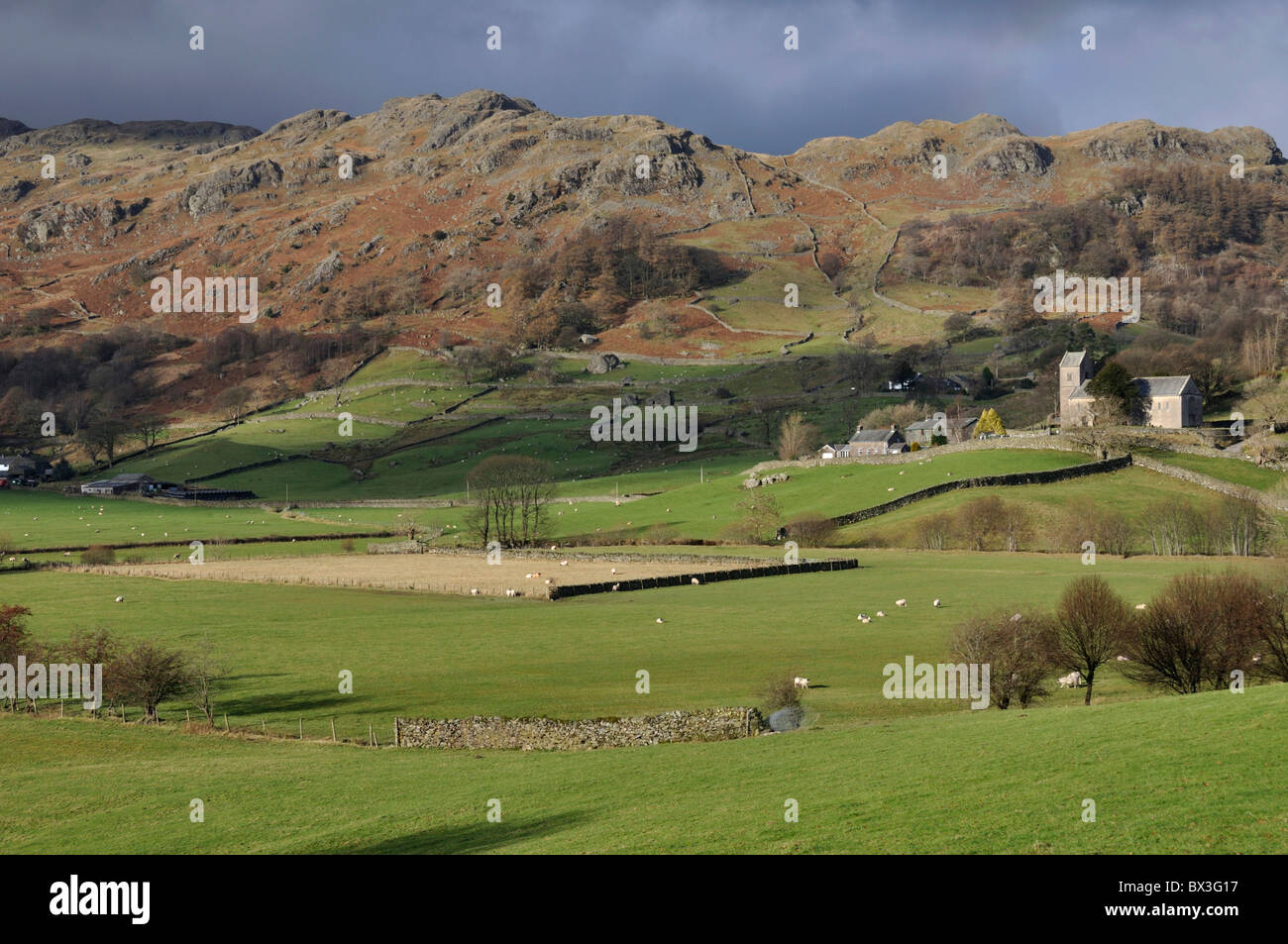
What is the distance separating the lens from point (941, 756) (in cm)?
2534

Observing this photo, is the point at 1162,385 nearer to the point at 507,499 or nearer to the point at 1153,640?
the point at 507,499

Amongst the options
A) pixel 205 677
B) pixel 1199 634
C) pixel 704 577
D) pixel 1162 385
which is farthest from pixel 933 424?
pixel 205 677

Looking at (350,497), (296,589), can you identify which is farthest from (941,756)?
(350,497)

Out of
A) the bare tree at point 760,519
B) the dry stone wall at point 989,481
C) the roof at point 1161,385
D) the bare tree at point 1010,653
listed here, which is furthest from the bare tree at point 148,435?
the bare tree at point 1010,653

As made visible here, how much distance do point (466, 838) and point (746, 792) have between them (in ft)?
19.6

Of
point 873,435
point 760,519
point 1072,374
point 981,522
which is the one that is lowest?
point 760,519

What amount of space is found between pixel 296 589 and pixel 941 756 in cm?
6189

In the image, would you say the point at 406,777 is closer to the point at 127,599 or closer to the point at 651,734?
the point at 651,734

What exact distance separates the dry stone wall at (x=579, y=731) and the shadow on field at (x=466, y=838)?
430 inches

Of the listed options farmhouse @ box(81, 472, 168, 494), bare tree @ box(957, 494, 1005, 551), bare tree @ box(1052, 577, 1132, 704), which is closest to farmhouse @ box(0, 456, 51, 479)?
farmhouse @ box(81, 472, 168, 494)

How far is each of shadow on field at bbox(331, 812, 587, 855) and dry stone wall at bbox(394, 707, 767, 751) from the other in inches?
430

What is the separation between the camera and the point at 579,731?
35188 millimetres
